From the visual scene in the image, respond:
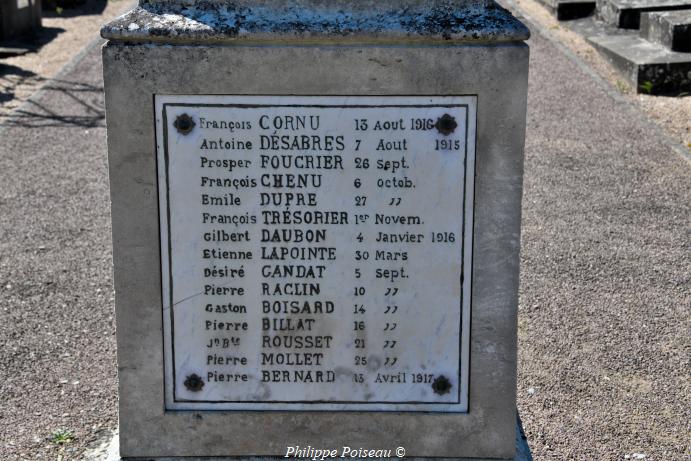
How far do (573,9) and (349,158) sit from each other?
10881 mm

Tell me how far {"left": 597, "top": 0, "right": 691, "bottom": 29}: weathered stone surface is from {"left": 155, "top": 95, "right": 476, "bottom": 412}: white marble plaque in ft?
29.9

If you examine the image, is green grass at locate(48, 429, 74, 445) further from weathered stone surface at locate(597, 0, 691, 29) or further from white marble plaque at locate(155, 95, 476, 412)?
weathered stone surface at locate(597, 0, 691, 29)

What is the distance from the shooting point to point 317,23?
3.08m

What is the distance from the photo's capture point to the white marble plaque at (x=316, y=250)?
3.15 m

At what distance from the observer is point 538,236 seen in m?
6.59

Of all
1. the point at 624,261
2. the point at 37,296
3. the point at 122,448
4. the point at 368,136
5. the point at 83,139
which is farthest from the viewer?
the point at 83,139

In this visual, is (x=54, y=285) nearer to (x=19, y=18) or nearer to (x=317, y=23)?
(x=317, y=23)

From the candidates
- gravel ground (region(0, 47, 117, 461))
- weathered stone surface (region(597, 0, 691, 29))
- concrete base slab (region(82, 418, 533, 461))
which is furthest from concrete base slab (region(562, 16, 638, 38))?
concrete base slab (region(82, 418, 533, 461))

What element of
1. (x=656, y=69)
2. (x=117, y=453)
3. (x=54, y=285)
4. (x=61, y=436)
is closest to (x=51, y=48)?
(x=656, y=69)

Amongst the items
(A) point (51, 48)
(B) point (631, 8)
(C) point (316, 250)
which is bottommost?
(A) point (51, 48)

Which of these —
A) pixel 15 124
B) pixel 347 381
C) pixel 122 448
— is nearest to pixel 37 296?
pixel 122 448

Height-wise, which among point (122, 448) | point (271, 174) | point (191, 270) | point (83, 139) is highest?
point (271, 174)

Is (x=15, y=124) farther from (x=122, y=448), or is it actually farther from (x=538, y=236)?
(x=122, y=448)

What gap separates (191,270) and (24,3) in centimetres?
1155
